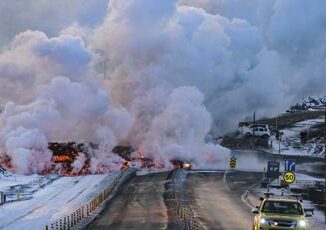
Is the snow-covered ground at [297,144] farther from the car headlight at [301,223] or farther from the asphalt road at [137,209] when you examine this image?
the car headlight at [301,223]

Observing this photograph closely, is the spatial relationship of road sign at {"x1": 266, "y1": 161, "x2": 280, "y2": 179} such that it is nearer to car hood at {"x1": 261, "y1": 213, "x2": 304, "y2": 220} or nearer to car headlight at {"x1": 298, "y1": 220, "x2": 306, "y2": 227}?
car hood at {"x1": 261, "y1": 213, "x2": 304, "y2": 220}

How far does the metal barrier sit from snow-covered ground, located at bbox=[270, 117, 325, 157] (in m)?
73.2

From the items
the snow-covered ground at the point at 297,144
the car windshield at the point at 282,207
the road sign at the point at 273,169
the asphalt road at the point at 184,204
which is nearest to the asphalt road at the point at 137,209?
the asphalt road at the point at 184,204

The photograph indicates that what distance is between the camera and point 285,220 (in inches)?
1093

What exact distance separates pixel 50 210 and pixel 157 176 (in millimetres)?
30857

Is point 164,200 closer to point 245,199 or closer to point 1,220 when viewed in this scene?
point 245,199

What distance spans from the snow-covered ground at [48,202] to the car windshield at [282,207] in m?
16.1

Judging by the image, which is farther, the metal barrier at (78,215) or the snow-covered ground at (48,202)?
the snow-covered ground at (48,202)

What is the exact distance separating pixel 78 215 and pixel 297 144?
10250 cm

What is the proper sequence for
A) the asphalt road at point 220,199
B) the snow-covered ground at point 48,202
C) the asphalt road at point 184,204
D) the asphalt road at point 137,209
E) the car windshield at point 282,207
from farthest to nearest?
the snow-covered ground at point 48,202 → the asphalt road at point 220,199 → the asphalt road at point 184,204 → the asphalt road at point 137,209 → the car windshield at point 282,207

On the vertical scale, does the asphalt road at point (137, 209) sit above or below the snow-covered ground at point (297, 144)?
below

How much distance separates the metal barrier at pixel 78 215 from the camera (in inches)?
1446

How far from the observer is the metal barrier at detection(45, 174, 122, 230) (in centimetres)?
3673

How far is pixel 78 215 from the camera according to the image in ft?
141
